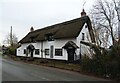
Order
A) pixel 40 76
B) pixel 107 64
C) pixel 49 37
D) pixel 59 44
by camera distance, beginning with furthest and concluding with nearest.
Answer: pixel 49 37 → pixel 59 44 → pixel 107 64 → pixel 40 76

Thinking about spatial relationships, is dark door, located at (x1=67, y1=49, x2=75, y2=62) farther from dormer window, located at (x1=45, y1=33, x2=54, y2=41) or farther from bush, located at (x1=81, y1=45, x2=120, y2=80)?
bush, located at (x1=81, y1=45, x2=120, y2=80)

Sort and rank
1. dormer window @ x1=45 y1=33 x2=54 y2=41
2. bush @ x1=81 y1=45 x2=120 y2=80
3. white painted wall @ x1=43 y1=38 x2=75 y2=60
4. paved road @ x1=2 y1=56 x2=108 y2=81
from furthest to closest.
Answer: dormer window @ x1=45 y1=33 x2=54 y2=41 < white painted wall @ x1=43 y1=38 x2=75 y2=60 < bush @ x1=81 y1=45 x2=120 y2=80 < paved road @ x1=2 y1=56 x2=108 y2=81

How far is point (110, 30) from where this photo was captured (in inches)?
1539

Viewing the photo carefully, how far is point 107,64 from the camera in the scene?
64.0 ft

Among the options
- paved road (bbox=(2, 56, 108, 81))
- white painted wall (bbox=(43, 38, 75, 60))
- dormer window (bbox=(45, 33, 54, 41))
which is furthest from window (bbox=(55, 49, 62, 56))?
paved road (bbox=(2, 56, 108, 81))

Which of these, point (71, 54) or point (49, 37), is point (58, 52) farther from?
point (49, 37)

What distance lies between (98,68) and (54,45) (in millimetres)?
19541

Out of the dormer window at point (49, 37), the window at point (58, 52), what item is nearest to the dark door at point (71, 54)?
the window at point (58, 52)

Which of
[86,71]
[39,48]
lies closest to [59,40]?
[39,48]

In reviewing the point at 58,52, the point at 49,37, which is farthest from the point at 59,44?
the point at 49,37

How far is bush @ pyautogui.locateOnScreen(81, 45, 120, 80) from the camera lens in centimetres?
1861

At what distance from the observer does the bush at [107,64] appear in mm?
18609

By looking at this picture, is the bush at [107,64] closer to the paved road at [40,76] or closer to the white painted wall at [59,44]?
the paved road at [40,76]

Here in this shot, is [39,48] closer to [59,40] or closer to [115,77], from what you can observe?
[59,40]
